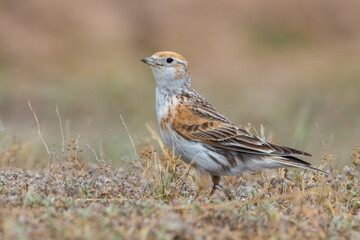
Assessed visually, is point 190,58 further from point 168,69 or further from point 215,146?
point 215,146

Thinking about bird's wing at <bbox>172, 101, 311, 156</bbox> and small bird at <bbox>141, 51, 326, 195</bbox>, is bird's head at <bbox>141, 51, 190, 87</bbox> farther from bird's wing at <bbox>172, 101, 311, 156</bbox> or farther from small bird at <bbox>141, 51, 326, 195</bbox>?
bird's wing at <bbox>172, 101, 311, 156</bbox>

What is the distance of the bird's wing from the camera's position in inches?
271

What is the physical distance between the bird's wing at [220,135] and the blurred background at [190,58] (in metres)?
5.83

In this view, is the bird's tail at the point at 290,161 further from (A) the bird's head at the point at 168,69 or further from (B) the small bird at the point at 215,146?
(A) the bird's head at the point at 168,69

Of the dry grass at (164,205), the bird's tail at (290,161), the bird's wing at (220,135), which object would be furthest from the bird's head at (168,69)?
the bird's tail at (290,161)

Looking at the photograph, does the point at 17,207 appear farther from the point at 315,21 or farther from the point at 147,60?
the point at 315,21

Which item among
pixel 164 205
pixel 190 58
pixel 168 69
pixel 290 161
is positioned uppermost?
pixel 190 58

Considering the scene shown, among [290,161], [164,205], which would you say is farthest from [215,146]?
[164,205]

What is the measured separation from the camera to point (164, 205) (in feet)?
17.8

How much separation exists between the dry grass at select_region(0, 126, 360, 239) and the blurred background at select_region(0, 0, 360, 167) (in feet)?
20.2

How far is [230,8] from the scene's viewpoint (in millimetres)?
24438

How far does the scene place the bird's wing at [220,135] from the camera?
22.6 ft

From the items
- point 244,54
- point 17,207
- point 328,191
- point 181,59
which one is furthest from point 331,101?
point 17,207

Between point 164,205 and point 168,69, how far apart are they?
8.65 feet
